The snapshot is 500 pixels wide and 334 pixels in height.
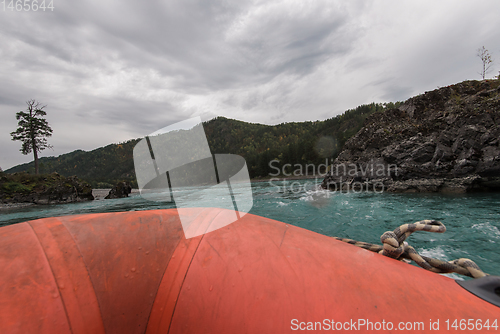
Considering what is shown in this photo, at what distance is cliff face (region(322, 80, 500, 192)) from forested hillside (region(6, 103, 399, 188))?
566 cm

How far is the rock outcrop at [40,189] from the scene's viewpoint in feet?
59.6

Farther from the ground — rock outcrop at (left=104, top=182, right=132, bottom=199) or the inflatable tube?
the inflatable tube

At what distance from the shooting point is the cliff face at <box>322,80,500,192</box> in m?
8.48

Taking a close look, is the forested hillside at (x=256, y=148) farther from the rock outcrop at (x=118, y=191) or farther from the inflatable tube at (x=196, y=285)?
the inflatable tube at (x=196, y=285)

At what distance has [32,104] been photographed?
27.0 metres

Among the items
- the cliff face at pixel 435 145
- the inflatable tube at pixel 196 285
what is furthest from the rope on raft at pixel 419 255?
the cliff face at pixel 435 145

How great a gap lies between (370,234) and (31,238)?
4861 mm

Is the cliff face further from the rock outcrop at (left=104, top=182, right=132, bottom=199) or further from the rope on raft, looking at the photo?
the rock outcrop at (left=104, top=182, right=132, bottom=199)

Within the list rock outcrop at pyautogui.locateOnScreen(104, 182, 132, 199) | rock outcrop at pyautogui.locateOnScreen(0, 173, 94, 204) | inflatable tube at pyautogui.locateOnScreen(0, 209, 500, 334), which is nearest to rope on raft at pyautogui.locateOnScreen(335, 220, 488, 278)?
inflatable tube at pyautogui.locateOnScreen(0, 209, 500, 334)

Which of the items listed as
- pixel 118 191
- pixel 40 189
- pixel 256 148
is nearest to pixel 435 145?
pixel 40 189

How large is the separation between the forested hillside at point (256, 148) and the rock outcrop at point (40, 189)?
5.89 m

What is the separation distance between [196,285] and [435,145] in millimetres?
13129

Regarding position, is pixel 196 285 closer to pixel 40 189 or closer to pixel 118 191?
pixel 40 189

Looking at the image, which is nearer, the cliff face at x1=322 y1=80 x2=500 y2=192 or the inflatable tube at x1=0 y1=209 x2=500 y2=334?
the inflatable tube at x1=0 y1=209 x2=500 y2=334
